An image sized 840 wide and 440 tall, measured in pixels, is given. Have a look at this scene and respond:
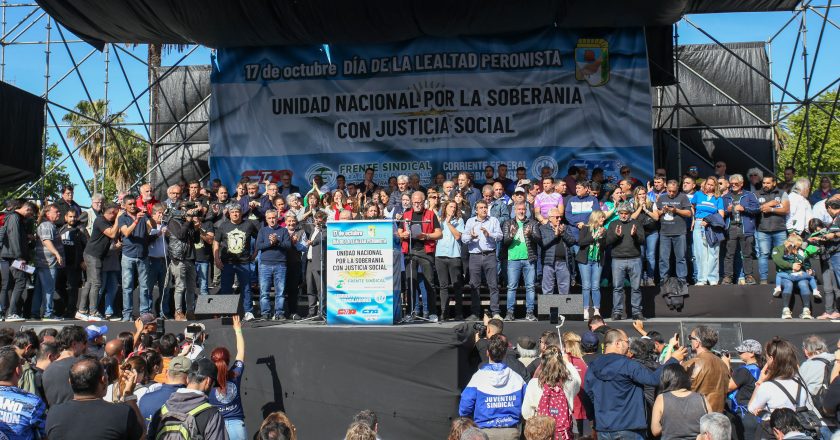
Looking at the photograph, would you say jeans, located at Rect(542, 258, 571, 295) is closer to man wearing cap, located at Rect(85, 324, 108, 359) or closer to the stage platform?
the stage platform

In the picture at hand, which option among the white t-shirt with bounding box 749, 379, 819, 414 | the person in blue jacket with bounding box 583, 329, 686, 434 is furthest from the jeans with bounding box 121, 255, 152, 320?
the white t-shirt with bounding box 749, 379, 819, 414

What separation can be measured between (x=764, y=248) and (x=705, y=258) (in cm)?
90

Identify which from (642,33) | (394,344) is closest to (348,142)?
(642,33)

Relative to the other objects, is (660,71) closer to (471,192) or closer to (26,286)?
(471,192)

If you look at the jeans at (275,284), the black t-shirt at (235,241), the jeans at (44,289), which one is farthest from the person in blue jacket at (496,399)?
the jeans at (44,289)

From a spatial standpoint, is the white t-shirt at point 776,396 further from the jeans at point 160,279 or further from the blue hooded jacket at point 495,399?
the jeans at point 160,279

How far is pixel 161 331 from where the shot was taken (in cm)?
1162

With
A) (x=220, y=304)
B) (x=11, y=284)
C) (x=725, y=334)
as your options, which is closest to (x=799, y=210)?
(x=725, y=334)

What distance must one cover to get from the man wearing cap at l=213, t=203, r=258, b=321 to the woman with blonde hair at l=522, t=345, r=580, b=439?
6356mm

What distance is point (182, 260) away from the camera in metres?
13.2

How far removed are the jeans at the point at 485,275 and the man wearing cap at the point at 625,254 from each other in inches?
Result: 66.2

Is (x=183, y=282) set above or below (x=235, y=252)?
below

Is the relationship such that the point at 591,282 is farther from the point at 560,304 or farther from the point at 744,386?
the point at 744,386

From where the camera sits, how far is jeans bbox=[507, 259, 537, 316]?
41.1 ft
